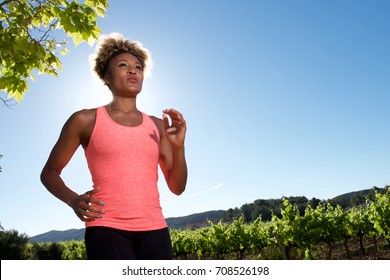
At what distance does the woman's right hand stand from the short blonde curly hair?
1006 millimetres

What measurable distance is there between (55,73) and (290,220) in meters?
14.4

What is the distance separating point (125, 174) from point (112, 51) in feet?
3.12

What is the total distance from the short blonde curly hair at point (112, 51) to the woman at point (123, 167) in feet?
0.36

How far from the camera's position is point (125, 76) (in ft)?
7.25

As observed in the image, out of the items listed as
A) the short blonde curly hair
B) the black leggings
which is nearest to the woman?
the black leggings

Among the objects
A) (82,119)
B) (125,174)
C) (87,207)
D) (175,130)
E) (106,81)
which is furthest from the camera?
(106,81)

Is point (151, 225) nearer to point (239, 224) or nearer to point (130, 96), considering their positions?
point (130, 96)

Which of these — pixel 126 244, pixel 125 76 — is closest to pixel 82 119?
pixel 125 76

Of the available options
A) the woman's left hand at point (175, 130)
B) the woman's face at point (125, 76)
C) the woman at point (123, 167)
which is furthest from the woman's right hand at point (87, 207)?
the woman's face at point (125, 76)

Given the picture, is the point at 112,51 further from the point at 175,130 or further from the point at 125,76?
the point at 175,130

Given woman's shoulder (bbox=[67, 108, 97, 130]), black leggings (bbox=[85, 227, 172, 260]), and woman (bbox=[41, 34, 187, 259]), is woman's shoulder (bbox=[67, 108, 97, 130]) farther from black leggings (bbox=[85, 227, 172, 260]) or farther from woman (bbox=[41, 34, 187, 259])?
black leggings (bbox=[85, 227, 172, 260])

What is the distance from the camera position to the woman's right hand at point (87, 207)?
5.57ft
